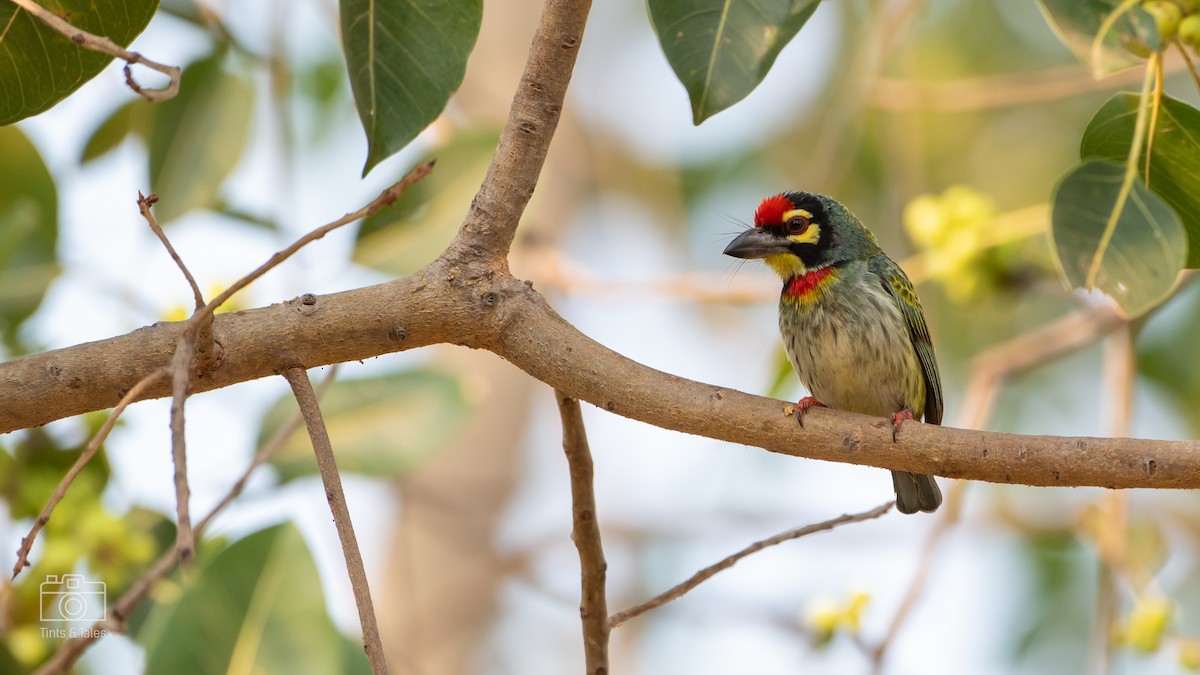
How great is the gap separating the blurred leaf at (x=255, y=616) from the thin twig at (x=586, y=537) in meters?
0.66

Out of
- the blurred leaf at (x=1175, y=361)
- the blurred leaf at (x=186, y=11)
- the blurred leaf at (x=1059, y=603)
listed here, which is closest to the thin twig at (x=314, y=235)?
the blurred leaf at (x=186, y=11)

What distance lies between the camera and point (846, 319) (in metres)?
3.40

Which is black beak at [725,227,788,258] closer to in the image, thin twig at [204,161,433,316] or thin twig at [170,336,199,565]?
thin twig at [204,161,433,316]

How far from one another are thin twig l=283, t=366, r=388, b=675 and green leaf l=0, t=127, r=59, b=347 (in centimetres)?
194

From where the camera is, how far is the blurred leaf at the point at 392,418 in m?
3.71

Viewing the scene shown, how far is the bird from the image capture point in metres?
3.40

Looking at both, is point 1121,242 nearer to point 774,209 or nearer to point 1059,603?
point 774,209

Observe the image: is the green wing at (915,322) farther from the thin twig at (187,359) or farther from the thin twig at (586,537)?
the thin twig at (187,359)

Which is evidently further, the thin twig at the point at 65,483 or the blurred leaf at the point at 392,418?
the blurred leaf at the point at 392,418

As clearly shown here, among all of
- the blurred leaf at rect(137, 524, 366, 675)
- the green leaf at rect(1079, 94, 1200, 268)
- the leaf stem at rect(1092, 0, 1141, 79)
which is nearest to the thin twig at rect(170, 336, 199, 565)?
the blurred leaf at rect(137, 524, 366, 675)

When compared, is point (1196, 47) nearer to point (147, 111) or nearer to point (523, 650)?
point (147, 111)

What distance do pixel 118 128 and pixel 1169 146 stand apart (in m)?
2.97

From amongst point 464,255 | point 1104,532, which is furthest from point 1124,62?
point 1104,532

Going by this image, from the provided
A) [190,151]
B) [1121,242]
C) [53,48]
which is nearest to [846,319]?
[1121,242]
